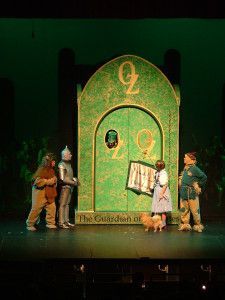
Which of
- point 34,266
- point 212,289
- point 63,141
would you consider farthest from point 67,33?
point 212,289

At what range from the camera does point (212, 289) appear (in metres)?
8.25

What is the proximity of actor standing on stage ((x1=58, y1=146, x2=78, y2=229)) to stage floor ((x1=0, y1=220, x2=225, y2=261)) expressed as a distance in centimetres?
32

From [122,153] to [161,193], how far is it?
134 cm

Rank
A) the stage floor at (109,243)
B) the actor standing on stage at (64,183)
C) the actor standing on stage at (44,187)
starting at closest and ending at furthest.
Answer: the stage floor at (109,243) → the actor standing on stage at (44,187) → the actor standing on stage at (64,183)

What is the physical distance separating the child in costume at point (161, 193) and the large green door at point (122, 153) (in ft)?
2.54

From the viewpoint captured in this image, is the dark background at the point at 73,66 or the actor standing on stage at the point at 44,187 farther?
the dark background at the point at 73,66

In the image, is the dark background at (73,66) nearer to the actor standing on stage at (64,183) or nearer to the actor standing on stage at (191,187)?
the actor standing on stage at (64,183)

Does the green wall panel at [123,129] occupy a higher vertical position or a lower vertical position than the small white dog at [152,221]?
higher

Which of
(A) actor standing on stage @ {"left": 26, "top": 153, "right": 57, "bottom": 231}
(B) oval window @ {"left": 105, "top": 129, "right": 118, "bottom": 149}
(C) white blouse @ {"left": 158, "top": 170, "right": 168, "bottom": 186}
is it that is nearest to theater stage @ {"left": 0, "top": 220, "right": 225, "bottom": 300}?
(A) actor standing on stage @ {"left": 26, "top": 153, "right": 57, "bottom": 231}

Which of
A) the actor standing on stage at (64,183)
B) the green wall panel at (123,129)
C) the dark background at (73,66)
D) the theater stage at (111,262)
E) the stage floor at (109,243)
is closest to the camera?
the theater stage at (111,262)

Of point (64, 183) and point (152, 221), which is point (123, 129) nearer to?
point (64, 183)

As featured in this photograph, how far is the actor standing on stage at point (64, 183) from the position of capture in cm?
1360

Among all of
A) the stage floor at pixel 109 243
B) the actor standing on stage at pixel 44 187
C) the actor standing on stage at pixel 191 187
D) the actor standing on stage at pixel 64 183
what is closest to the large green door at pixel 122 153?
the stage floor at pixel 109 243

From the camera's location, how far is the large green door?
14.2 metres
